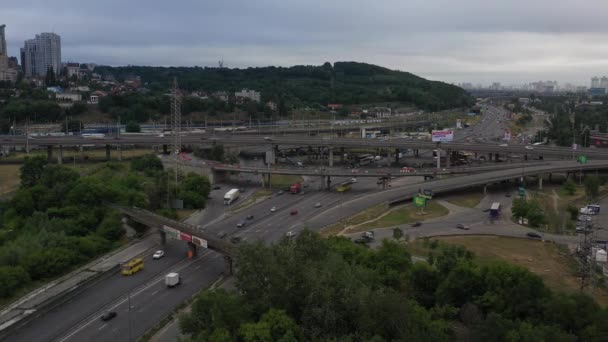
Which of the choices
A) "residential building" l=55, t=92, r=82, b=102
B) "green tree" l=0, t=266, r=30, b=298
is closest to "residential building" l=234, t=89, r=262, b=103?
"residential building" l=55, t=92, r=82, b=102

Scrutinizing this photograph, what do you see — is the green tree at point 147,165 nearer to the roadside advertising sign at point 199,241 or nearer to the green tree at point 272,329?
the roadside advertising sign at point 199,241

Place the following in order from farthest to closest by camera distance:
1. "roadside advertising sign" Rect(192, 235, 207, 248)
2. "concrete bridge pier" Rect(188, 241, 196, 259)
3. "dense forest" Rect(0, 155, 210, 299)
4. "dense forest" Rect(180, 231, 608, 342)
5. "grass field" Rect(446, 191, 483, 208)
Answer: "grass field" Rect(446, 191, 483, 208)
"concrete bridge pier" Rect(188, 241, 196, 259)
"roadside advertising sign" Rect(192, 235, 207, 248)
"dense forest" Rect(0, 155, 210, 299)
"dense forest" Rect(180, 231, 608, 342)

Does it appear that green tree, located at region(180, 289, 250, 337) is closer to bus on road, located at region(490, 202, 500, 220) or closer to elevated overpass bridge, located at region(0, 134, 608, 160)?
bus on road, located at region(490, 202, 500, 220)

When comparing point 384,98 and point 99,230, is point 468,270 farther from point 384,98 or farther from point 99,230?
point 384,98

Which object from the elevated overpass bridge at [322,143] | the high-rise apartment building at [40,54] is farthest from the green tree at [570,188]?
the high-rise apartment building at [40,54]

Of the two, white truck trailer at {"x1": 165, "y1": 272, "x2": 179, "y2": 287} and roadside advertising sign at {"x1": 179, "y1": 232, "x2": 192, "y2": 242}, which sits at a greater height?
roadside advertising sign at {"x1": 179, "y1": 232, "x2": 192, "y2": 242}

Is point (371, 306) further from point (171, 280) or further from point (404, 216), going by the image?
point (404, 216)

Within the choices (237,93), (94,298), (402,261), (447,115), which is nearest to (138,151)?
(94,298)
